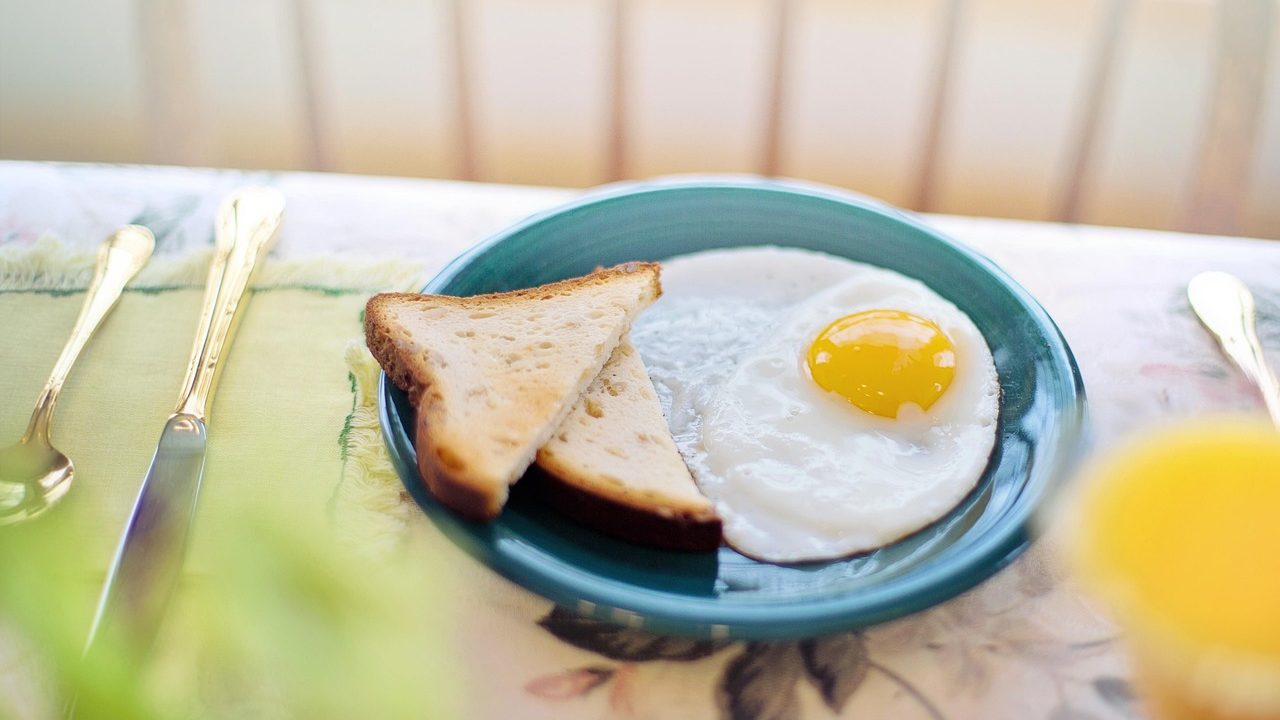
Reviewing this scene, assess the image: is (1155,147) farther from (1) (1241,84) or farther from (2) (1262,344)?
(2) (1262,344)

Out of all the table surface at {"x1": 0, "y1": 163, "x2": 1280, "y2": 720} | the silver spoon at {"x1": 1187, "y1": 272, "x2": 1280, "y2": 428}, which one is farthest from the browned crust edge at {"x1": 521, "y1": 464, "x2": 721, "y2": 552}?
the silver spoon at {"x1": 1187, "y1": 272, "x2": 1280, "y2": 428}

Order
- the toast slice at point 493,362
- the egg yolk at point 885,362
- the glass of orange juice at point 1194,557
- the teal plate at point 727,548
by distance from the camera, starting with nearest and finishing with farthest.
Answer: the glass of orange juice at point 1194,557 → the teal plate at point 727,548 → the toast slice at point 493,362 → the egg yolk at point 885,362

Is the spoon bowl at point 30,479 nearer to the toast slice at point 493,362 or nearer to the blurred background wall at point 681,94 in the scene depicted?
the toast slice at point 493,362

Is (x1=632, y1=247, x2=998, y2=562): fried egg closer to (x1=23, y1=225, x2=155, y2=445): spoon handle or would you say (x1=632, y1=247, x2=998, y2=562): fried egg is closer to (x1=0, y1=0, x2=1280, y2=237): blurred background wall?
(x1=23, y1=225, x2=155, y2=445): spoon handle

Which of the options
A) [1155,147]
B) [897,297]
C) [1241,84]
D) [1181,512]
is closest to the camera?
[1181,512]

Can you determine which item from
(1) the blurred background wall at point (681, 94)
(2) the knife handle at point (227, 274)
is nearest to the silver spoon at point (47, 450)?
(2) the knife handle at point (227, 274)

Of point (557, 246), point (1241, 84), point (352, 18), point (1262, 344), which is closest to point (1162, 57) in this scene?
point (1241, 84)

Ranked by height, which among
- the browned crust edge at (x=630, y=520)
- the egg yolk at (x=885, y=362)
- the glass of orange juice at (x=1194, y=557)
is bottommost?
the browned crust edge at (x=630, y=520)
